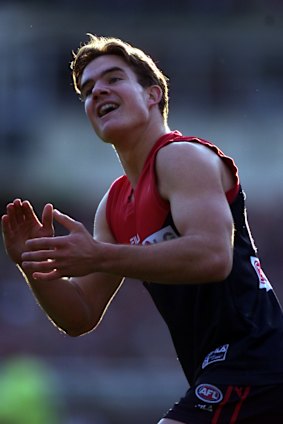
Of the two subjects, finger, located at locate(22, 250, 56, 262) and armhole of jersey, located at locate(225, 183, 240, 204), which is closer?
finger, located at locate(22, 250, 56, 262)

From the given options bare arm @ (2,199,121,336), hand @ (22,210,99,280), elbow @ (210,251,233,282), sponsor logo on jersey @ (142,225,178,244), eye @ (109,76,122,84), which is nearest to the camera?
hand @ (22,210,99,280)

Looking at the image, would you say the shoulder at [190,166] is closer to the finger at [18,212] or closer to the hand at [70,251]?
the hand at [70,251]

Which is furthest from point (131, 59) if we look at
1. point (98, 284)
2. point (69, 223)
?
point (69, 223)

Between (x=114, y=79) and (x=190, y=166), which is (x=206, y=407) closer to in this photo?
(x=190, y=166)

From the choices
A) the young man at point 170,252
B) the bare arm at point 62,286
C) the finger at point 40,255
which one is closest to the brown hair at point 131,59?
the young man at point 170,252

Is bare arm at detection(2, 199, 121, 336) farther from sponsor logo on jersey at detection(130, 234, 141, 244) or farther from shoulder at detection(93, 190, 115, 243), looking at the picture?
sponsor logo on jersey at detection(130, 234, 141, 244)

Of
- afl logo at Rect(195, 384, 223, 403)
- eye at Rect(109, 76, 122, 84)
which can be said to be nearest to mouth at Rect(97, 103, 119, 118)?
eye at Rect(109, 76, 122, 84)

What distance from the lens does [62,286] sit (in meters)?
5.21

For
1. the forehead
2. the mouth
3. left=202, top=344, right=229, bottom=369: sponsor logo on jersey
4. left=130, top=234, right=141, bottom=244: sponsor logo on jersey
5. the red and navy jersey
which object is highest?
the forehead

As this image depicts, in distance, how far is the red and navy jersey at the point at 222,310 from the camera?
15.2 ft

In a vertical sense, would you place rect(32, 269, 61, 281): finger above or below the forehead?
below

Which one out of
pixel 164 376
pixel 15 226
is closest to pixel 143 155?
pixel 15 226

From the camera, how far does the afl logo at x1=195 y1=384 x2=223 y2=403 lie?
4.57 metres

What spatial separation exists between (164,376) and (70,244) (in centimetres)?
1125
